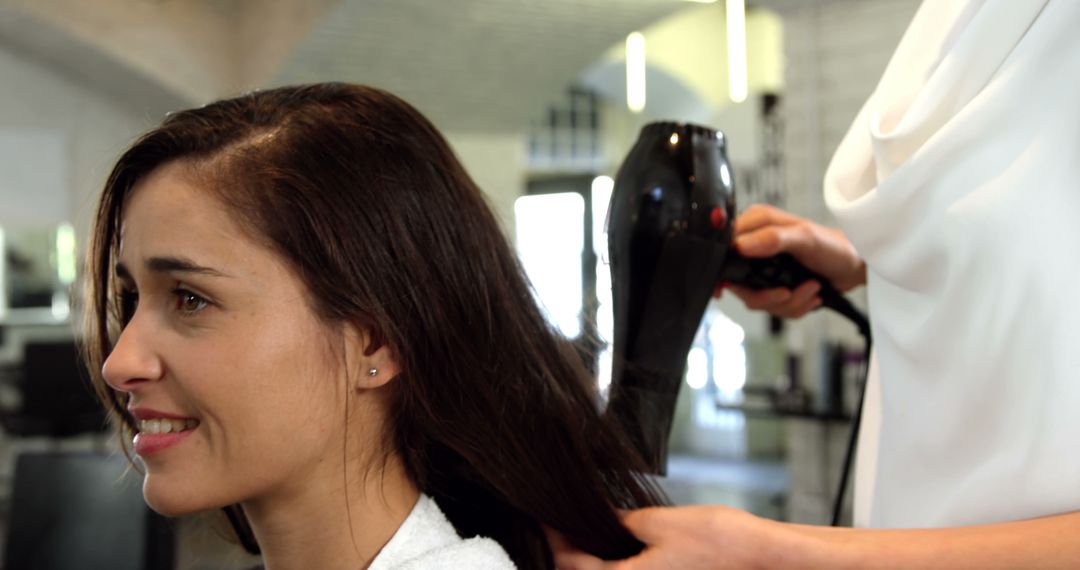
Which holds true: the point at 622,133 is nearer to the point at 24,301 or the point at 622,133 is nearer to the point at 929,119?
the point at 24,301

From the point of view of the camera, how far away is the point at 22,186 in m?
7.60

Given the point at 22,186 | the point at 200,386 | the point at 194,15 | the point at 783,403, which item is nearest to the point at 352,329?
the point at 200,386

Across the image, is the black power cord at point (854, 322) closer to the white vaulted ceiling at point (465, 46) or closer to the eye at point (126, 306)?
the eye at point (126, 306)

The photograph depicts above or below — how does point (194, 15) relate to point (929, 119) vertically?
above

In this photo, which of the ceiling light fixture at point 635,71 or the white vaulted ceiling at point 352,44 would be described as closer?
the white vaulted ceiling at point 352,44

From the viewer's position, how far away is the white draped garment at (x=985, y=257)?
0.87 m

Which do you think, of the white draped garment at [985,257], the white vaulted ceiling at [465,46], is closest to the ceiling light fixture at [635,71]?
the white vaulted ceiling at [465,46]

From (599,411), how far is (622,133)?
9.25 m

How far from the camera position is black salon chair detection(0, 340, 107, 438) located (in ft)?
19.2

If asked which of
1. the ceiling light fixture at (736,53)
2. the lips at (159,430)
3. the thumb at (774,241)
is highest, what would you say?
the ceiling light fixture at (736,53)

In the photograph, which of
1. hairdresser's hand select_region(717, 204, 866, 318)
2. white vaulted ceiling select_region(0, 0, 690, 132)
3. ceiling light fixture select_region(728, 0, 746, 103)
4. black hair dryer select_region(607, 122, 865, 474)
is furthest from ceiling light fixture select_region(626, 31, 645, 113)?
black hair dryer select_region(607, 122, 865, 474)

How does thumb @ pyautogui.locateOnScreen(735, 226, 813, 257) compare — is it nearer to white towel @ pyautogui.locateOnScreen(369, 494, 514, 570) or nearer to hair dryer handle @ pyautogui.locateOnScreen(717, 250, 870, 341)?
hair dryer handle @ pyautogui.locateOnScreen(717, 250, 870, 341)

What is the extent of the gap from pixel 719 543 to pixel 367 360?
32 cm

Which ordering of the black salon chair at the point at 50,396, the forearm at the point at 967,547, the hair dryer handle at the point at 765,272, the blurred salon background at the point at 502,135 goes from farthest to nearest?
the black salon chair at the point at 50,396
the blurred salon background at the point at 502,135
the hair dryer handle at the point at 765,272
the forearm at the point at 967,547
